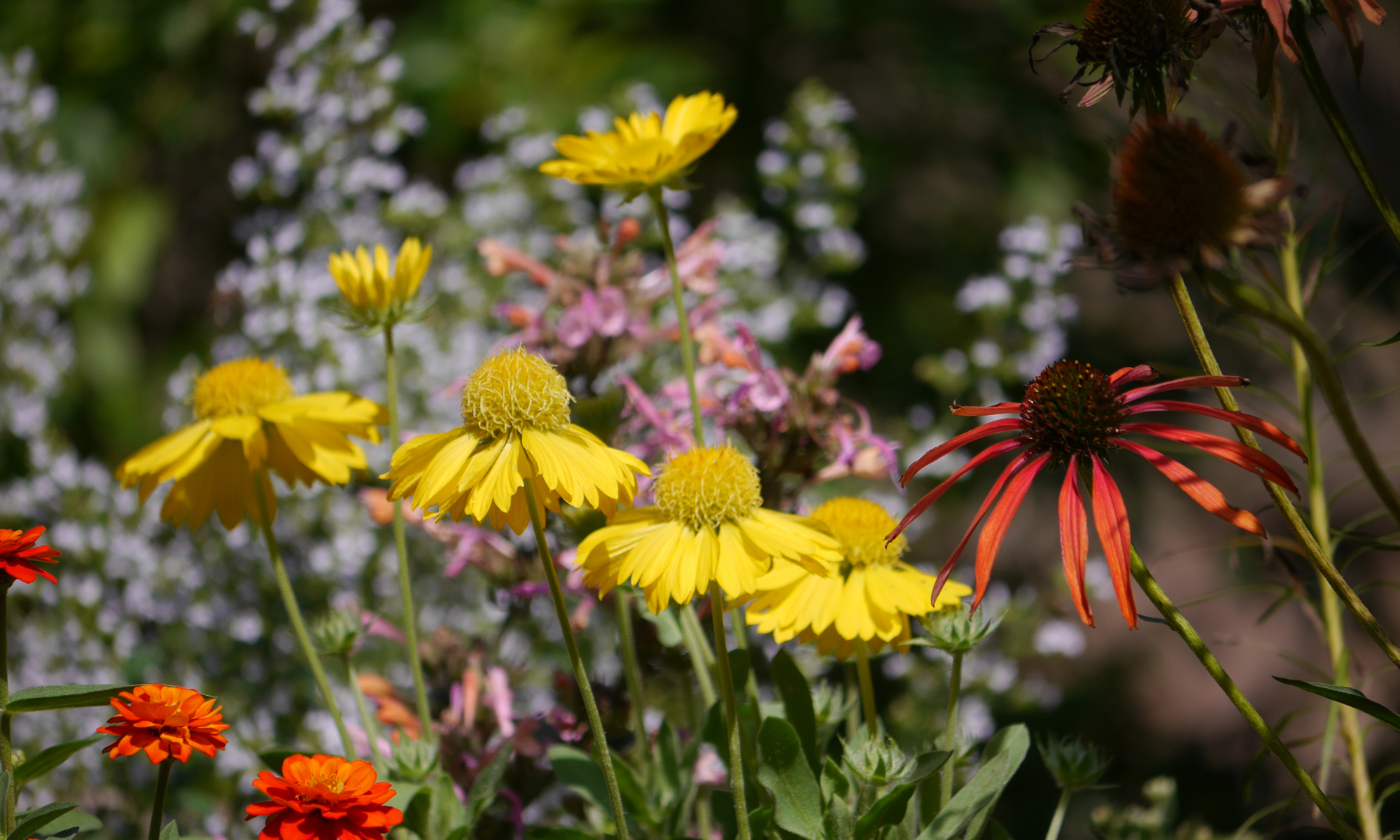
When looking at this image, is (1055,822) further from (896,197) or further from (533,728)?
(896,197)

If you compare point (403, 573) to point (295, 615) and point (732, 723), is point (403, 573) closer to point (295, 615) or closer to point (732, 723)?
point (295, 615)

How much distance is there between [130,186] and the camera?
1954mm

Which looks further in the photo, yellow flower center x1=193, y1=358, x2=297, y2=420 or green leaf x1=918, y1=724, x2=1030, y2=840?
yellow flower center x1=193, y1=358, x2=297, y2=420

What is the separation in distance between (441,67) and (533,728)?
51.5 inches

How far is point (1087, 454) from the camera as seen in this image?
0.41 m

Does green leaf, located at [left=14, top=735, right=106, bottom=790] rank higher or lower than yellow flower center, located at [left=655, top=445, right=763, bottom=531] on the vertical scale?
lower

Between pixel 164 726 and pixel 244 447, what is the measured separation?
0.18 metres

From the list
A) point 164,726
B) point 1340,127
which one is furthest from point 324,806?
point 1340,127

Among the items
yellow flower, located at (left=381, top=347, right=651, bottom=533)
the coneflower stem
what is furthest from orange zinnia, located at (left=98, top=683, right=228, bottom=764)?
the coneflower stem

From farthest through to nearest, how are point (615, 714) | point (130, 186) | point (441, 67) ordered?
1. point (130, 186)
2. point (441, 67)
3. point (615, 714)

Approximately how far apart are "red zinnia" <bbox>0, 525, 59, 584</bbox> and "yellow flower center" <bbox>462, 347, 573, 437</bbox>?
0.58 ft

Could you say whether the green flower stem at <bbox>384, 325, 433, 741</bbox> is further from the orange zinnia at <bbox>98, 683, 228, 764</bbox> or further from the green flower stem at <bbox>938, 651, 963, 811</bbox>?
the green flower stem at <bbox>938, 651, 963, 811</bbox>

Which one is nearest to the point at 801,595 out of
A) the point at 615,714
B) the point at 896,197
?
the point at 615,714

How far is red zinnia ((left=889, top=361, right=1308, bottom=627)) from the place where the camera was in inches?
13.7
